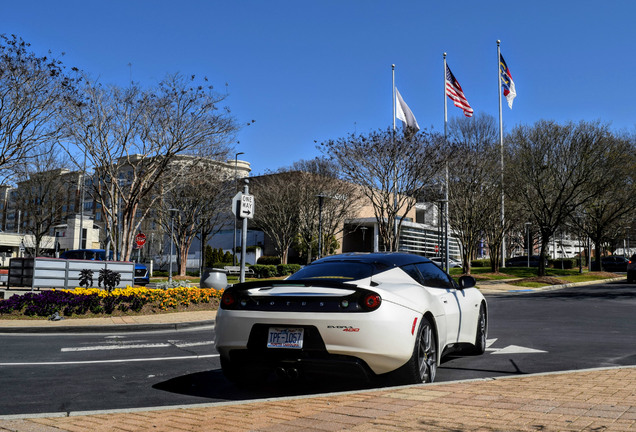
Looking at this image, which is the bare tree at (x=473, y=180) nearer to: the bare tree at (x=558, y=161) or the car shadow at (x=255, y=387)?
the bare tree at (x=558, y=161)

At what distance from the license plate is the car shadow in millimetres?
582

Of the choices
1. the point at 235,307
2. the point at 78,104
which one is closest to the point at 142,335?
the point at 235,307

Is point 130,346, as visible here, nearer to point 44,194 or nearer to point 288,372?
point 288,372

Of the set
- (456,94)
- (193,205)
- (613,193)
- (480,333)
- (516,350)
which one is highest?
(456,94)

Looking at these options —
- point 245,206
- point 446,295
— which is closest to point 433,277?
point 446,295

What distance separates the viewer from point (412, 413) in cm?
427

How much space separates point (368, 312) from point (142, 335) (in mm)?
7342

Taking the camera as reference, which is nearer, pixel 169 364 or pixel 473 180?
pixel 169 364

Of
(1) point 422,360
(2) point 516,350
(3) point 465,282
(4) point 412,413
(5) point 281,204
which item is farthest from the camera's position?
(5) point 281,204

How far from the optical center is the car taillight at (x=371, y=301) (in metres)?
5.35

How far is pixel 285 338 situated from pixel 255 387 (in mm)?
1027

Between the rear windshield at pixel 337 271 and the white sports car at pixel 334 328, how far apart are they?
0.09 ft

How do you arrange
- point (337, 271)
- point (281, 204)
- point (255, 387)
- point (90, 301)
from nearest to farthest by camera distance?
point (255, 387), point (337, 271), point (90, 301), point (281, 204)

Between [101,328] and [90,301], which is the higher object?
[90,301]
